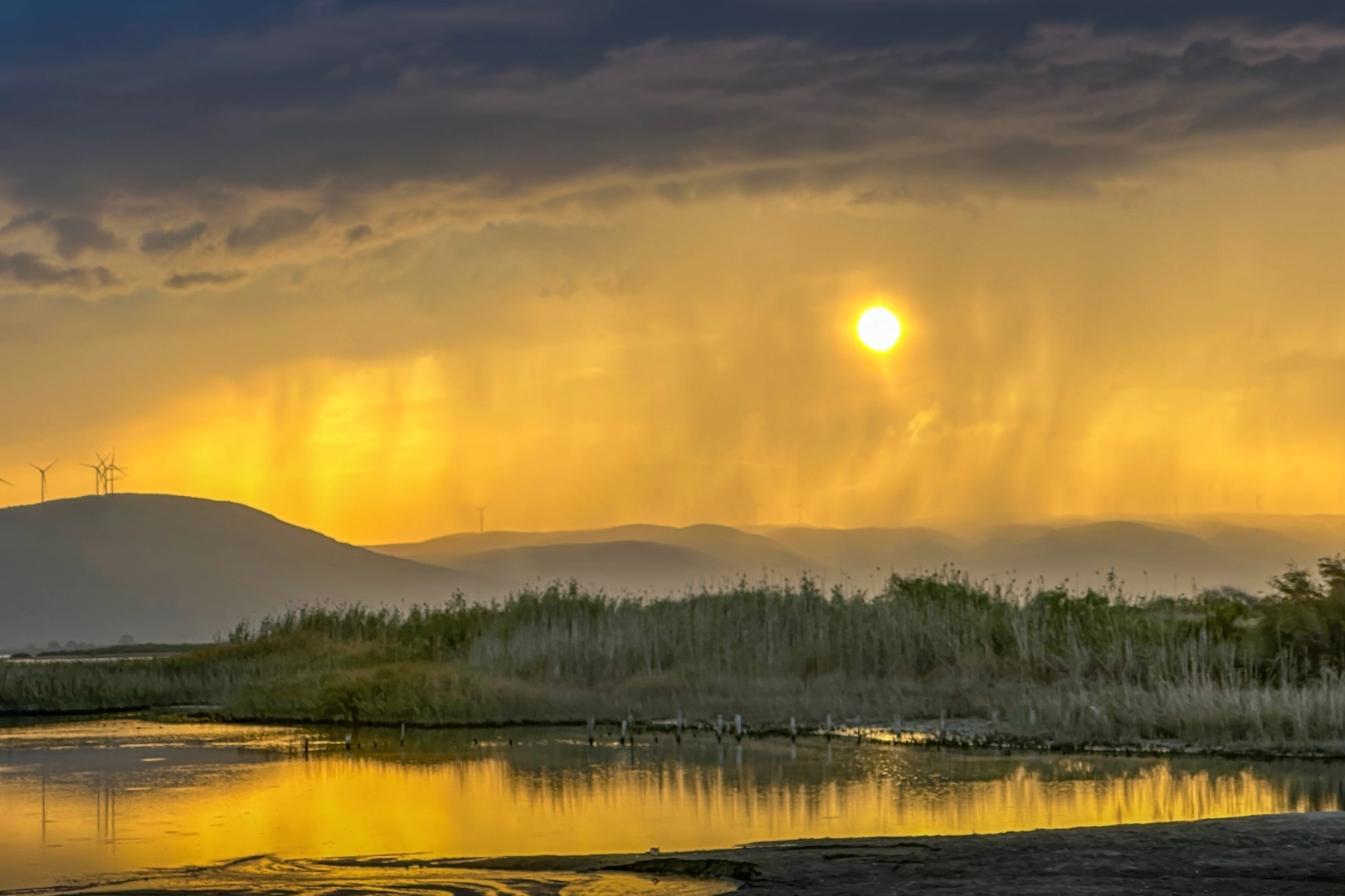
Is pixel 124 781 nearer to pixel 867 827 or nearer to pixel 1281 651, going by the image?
pixel 867 827

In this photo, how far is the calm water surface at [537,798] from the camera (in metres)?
16.4

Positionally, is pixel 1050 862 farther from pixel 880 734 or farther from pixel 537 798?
pixel 880 734

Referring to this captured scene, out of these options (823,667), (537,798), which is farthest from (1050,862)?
(823,667)

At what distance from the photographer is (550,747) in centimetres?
2656

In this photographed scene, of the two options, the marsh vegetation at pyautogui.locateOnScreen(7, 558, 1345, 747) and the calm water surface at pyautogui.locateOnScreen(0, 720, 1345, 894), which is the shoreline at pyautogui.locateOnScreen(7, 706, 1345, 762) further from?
the calm water surface at pyautogui.locateOnScreen(0, 720, 1345, 894)

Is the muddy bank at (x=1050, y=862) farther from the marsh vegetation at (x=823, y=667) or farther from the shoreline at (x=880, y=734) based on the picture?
the marsh vegetation at (x=823, y=667)

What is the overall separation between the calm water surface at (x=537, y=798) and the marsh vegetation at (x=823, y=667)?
2.93 m

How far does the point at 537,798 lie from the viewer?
20.5m

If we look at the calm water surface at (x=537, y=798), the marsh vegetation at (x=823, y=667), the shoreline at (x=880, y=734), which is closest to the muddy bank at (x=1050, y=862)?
the calm water surface at (x=537, y=798)

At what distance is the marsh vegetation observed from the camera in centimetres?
2661

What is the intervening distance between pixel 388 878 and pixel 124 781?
9126mm

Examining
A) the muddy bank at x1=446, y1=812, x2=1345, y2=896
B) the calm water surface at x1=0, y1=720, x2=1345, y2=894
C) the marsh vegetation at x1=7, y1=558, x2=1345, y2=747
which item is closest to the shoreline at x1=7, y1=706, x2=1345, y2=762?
the marsh vegetation at x1=7, y1=558, x2=1345, y2=747

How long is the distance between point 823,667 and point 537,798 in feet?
49.2

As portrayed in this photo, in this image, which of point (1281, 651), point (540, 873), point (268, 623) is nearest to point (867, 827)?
point (540, 873)
